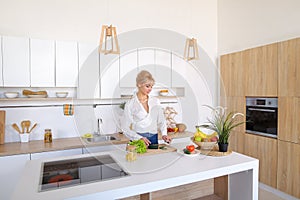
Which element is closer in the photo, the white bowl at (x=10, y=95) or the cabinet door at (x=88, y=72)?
the white bowl at (x=10, y=95)

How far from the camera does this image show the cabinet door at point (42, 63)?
94.8 inches

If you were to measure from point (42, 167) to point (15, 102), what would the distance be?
1.45 m

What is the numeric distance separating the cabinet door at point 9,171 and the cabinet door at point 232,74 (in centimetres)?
285

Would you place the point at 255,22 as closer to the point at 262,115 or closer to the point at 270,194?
the point at 262,115

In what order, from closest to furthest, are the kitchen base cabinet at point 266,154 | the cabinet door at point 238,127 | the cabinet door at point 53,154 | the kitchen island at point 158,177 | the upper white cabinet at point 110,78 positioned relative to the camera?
the kitchen island at point 158,177
the cabinet door at point 53,154
the kitchen base cabinet at point 266,154
the upper white cabinet at point 110,78
the cabinet door at point 238,127

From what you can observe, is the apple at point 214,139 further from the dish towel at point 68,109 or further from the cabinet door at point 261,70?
the dish towel at point 68,109

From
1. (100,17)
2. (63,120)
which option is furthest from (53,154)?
→ (100,17)

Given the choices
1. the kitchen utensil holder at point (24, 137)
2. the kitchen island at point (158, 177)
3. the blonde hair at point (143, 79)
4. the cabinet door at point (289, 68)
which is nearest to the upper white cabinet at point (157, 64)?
the blonde hair at point (143, 79)

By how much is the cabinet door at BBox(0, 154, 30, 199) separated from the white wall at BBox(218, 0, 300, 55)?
3.42 m

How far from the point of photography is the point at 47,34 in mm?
2756

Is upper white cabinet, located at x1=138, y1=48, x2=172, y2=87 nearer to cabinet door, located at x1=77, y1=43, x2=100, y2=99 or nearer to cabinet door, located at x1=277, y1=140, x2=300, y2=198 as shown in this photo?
cabinet door, located at x1=77, y1=43, x2=100, y2=99

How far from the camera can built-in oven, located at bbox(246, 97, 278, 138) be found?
2656 mm

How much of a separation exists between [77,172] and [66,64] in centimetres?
152

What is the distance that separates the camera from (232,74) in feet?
10.6
